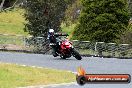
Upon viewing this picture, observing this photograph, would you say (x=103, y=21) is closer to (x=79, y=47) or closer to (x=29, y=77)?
(x=79, y=47)

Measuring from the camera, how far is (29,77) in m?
12.9

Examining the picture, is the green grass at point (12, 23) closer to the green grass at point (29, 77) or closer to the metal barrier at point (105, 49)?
the metal barrier at point (105, 49)

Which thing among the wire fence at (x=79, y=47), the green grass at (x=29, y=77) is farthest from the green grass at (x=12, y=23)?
the green grass at (x=29, y=77)

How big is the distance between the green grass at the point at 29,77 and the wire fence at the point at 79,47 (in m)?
10.5

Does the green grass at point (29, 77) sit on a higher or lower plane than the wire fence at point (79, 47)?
lower

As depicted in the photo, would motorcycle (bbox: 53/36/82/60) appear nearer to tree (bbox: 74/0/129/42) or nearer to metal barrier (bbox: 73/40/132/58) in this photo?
metal barrier (bbox: 73/40/132/58)

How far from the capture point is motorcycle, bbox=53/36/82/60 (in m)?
20.9

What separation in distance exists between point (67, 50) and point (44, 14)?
1090 cm

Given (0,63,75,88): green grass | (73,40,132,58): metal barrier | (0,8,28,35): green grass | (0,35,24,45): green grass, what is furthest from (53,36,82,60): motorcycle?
(0,8,28,35): green grass

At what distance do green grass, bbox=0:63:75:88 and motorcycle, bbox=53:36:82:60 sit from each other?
6098mm

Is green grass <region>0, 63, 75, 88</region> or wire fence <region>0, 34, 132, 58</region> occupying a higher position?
wire fence <region>0, 34, 132, 58</region>

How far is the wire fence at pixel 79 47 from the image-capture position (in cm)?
2475

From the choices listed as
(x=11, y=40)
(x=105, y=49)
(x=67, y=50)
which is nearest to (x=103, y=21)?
(x=105, y=49)

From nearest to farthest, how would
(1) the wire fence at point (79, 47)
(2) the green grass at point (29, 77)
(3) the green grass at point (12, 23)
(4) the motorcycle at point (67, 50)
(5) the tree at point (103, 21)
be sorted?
(2) the green grass at point (29, 77)
(4) the motorcycle at point (67, 50)
(1) the wire fence at point (79, 47)
(5) the tree at point (103, 21)
(3) the green grass at point (12, 23)
